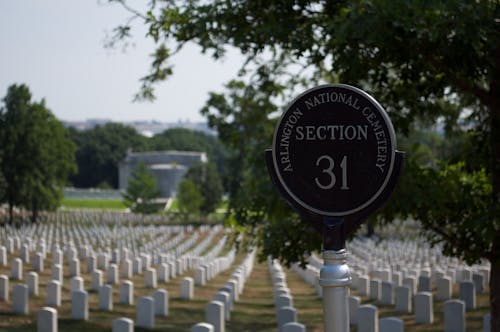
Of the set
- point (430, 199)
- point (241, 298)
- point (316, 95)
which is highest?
point (316, 95)

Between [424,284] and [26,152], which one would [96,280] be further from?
[26,152]

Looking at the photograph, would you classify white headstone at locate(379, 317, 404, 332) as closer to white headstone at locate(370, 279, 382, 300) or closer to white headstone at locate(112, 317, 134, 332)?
white headstone at locate(112, 317, 134, 332)

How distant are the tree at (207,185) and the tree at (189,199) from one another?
A: 140cm

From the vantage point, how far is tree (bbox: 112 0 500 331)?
626 centimetres

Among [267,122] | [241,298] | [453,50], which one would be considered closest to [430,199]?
[453,50]

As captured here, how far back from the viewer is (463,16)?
20.4 ft

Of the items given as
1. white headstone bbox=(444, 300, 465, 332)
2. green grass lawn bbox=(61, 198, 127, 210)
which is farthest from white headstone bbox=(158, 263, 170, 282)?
green grass lawn bbox=(61, 198, 127, 210)

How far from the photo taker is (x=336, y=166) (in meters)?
2.86

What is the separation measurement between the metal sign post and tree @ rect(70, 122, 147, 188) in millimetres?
100376

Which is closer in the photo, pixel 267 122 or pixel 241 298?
pixel 267 122

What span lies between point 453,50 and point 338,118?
14.1 feet

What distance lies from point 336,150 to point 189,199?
5152 cm

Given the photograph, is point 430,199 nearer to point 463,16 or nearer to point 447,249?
point 447,249

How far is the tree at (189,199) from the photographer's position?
177 ft
